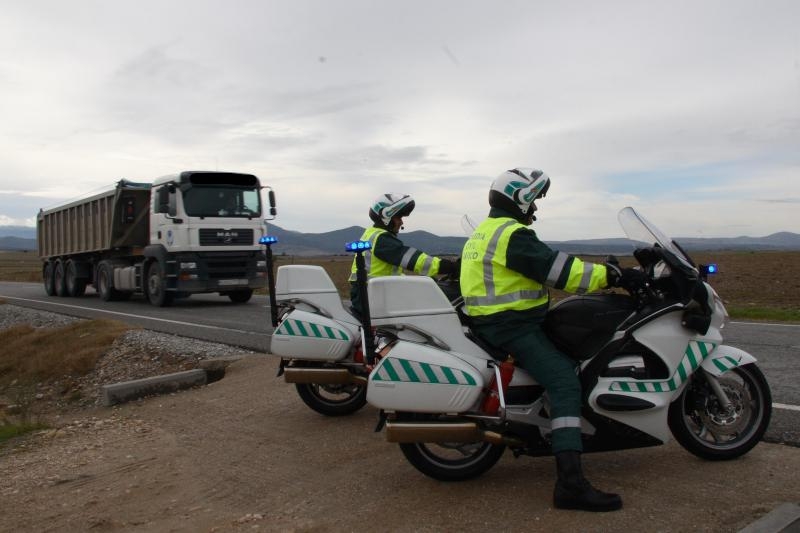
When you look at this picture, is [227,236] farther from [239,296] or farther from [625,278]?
[625,278]

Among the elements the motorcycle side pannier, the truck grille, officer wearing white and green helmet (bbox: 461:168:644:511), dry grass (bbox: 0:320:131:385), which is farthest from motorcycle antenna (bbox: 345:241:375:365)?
the truck grille

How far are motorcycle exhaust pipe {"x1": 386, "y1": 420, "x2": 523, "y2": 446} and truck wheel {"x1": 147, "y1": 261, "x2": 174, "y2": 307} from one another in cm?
1467

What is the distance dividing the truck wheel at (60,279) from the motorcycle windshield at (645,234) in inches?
948

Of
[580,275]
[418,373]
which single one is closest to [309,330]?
[418,373]

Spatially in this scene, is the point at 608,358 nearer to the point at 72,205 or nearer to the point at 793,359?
the point at 793,359

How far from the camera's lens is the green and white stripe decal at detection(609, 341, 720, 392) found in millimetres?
4094

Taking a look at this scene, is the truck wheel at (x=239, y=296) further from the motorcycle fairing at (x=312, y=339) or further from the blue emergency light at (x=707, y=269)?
the blue emergency light at (x=707, y=269)

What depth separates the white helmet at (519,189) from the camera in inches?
164

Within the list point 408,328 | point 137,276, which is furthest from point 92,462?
point 137,276

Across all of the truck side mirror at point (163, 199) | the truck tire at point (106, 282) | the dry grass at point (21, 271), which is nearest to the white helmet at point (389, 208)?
the truck side mirror at point (163, 199)

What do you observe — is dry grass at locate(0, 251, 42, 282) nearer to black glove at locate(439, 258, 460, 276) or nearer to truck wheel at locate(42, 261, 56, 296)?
truck wheel at locate(42, 261, 56, 296)

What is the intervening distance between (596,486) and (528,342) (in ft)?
2.98

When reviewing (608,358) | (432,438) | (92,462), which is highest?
(608,358)

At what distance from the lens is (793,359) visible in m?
7.88
